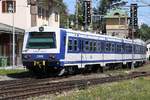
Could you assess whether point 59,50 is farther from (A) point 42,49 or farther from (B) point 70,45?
(B) point 70,45

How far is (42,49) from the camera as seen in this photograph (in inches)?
1185

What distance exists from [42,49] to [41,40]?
0.64 m

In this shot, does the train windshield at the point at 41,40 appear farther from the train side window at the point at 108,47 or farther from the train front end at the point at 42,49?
the train side window at the point at 108,47

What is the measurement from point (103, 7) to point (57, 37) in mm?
92150

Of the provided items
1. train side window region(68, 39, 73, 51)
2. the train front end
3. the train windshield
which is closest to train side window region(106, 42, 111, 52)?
train side window region(68, 39, 73, 51)

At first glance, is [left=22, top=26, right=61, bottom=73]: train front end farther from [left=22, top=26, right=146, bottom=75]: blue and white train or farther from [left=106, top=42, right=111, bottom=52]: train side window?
[left=106, top=42, right=111, bottom=52]: train side window

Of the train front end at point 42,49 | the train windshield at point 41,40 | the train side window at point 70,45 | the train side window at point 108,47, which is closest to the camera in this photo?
the train front end at point 42,49

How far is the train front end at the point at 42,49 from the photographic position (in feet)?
98.1

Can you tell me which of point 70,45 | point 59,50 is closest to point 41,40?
point 59,50

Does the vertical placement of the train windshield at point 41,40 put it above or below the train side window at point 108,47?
above

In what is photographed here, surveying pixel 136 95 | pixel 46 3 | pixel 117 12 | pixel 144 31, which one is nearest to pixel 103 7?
pixel 117 12

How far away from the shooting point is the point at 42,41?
99.8ft

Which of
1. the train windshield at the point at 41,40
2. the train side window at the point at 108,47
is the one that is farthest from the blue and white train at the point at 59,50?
the train side window at the point at 108,47

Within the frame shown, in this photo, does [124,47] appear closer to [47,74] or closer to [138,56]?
[138,56]
